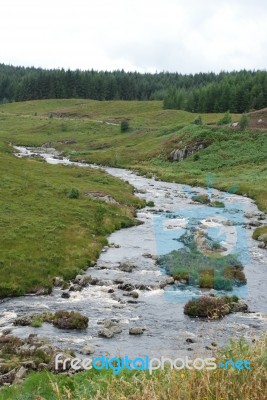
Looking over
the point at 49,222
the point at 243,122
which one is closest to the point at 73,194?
the point at 49,222

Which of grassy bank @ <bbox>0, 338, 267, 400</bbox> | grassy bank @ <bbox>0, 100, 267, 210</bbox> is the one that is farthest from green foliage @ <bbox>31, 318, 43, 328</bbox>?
grassy bank @ <bbox>0, 100, 267, 210</bbox>

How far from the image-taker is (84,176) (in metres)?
71.7

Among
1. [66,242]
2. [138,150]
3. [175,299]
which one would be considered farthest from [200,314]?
[138,150]

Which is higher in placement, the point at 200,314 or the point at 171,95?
the point at 171,95

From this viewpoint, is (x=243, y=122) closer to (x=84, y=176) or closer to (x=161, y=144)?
(x=161, y=144)

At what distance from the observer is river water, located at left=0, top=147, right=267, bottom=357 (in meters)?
21.0

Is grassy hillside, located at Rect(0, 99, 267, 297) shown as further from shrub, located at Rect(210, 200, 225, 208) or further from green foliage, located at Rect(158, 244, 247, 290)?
green foliage, located at Rect(158, 244, 247, 290)

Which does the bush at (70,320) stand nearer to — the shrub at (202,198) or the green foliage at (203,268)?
the green foliage at (203,268)

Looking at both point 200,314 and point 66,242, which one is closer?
point 200,314

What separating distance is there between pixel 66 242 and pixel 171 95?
155 meters

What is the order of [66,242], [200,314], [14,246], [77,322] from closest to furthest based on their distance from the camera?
[77,322] → [200,314] → [14,246] → [66,242]

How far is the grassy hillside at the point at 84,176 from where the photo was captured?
33125 millimetres

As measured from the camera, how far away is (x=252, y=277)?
31.3 meters

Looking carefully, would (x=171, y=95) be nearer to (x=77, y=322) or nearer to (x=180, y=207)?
(x=180, y=207)
